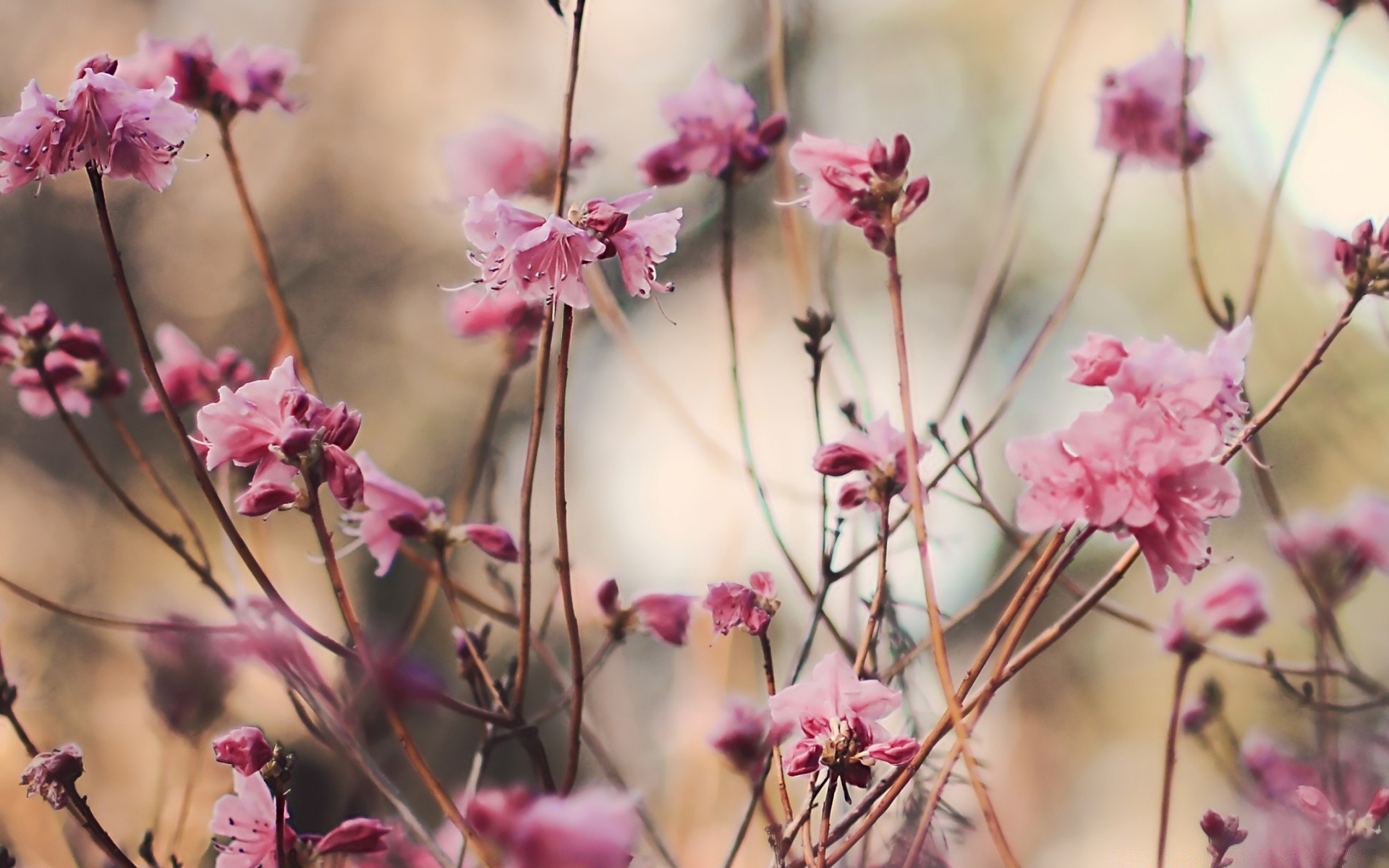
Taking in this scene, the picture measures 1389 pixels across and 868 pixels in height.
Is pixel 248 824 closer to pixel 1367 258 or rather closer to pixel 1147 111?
pixel 1367 258

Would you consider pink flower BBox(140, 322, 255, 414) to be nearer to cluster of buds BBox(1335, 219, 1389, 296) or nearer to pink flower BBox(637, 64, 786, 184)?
pink flower BBox(637, 64, 786, 184)

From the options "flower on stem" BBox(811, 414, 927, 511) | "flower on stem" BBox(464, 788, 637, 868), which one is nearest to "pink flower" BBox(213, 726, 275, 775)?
"flower on stem" BBox(464, 788, 637, 868)

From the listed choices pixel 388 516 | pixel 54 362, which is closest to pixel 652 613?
pixel 388 516

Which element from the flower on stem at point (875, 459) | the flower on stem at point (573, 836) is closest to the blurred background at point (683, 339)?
the flower on stem at point (875, 459)

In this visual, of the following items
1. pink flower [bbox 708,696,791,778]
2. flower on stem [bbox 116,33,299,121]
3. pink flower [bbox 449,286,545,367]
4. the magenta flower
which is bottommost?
pink flower [bbox 708,696,791,778]

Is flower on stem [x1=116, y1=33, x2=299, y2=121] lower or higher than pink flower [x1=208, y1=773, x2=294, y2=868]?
higher

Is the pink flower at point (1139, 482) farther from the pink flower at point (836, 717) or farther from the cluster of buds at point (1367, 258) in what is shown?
the cluster of buds at point (1367, 258)

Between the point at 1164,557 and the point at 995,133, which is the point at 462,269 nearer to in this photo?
the point at 995,133

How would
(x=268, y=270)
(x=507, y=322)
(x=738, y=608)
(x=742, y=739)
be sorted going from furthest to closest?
(x=507, y=322)
(x=268, y=270)
(x=742, y=739)
(x=738, y=608)
